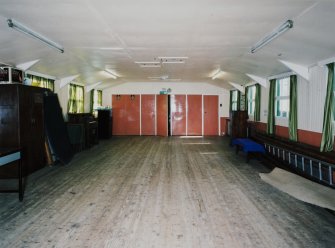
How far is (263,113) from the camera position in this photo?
306 inches

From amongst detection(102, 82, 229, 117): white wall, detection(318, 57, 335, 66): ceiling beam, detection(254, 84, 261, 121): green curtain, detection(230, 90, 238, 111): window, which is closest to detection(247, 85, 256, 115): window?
detection(254, 84, 261, 121): green curtain

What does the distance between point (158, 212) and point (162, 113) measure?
9187 millimetres

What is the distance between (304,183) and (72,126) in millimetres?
6210

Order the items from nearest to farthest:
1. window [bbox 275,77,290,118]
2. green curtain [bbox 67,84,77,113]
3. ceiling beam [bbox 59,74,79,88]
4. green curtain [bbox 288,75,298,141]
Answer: green curtain [bbox 288,75,298,141], window [bbox 275,77,290,118], ceiling beam [bbox 59,74,79,88], green curtain [bbox 67,84,77,113]

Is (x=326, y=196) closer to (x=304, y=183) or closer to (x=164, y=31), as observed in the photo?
(x=304, y=183)

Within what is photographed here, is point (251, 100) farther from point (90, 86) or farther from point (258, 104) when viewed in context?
point (90, 86)

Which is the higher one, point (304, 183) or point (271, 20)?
point (271, 20)

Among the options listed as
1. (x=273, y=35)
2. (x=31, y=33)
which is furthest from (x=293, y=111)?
(x=31, y=33)

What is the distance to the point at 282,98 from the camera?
668 cm

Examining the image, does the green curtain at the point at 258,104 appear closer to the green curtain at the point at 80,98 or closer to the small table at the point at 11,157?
the green curtain at the point at 80,98

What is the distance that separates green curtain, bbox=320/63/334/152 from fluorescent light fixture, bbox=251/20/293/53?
117 cm

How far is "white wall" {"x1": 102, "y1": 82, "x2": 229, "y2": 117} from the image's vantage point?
1227cm

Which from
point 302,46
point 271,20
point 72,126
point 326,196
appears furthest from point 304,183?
point 72,126

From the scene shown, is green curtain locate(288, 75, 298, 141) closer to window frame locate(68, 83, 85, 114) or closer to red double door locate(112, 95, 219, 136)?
red double door locate(112, 95, 219, 136)
